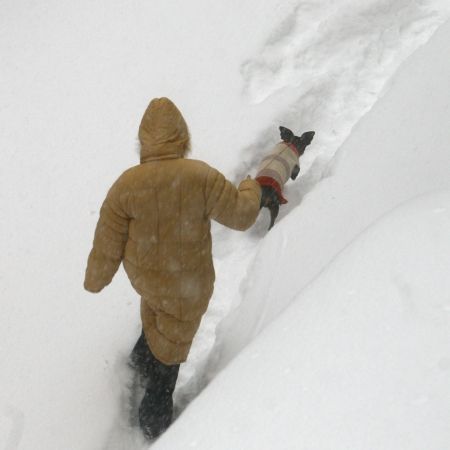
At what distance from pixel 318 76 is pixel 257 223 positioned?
144 centimetres

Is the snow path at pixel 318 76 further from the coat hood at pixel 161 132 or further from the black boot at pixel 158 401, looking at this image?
the coat hood at pixel 161 132

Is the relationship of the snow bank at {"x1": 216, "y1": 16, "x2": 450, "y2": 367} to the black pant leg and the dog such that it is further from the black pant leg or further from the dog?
the black pant leg

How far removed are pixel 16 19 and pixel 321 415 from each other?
510cm

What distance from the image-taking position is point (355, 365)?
1.24 m

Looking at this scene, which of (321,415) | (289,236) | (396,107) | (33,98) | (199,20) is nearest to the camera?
(321,415)

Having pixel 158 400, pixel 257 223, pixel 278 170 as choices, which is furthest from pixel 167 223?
pixel 257 223

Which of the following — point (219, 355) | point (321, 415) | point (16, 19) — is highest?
point (16, 19)

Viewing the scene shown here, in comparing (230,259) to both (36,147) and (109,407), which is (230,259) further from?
(36,147)

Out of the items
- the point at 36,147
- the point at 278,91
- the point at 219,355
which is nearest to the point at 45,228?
the point at 36,147

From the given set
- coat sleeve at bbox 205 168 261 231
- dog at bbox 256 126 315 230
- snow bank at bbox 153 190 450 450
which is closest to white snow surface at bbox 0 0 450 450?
snow bank at bbox 153 190 450 450

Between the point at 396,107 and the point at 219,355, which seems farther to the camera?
the point at 396,107

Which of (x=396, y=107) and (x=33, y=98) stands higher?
(x=33, y=98)

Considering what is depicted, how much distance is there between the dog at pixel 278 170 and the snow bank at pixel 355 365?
157 cm

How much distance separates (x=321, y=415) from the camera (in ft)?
3.83
